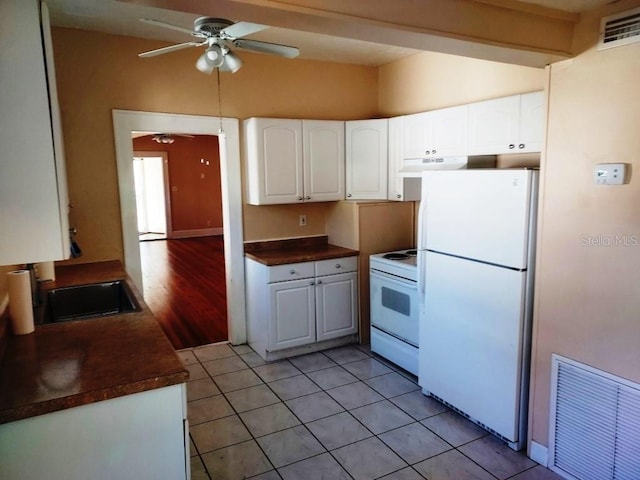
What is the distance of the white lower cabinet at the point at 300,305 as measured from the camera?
3.91 metres

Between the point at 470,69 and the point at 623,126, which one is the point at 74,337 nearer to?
the point at 623,126

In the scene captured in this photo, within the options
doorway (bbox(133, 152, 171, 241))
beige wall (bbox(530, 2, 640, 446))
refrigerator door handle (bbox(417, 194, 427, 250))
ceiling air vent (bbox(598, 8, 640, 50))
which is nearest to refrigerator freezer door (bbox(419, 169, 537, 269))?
refrigerator door handle (bbox(417, 194, 427, 250))

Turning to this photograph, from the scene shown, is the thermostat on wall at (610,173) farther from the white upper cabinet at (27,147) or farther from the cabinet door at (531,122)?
the white upper cabinet at (27,147)

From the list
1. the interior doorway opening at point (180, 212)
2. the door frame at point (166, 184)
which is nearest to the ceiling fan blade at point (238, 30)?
the interior doorway opening at point (180, 212)

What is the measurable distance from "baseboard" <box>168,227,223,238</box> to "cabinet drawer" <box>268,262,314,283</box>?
7.90m

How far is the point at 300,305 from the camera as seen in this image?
4016mm

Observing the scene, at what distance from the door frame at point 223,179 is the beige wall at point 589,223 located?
2598 mm

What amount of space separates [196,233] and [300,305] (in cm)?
797

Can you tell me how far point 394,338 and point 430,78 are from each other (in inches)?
89.1

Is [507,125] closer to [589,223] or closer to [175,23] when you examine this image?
[589,223]

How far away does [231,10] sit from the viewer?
150 cm

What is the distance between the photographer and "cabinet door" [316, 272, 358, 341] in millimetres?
4109

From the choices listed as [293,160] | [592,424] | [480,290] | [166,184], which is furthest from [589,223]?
[166,184]

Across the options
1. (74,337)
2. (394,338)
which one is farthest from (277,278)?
(74,337)
